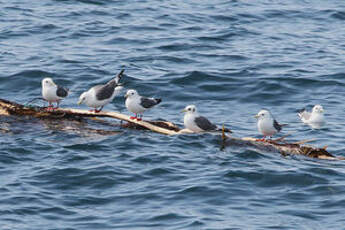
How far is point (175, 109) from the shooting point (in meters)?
21.4

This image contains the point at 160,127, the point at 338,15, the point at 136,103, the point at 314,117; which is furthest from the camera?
the point at 338,15

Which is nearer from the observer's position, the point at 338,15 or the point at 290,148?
the point at 290,148

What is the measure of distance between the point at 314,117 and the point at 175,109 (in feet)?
13.9

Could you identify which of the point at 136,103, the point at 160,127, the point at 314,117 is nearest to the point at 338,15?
the point at 314,117

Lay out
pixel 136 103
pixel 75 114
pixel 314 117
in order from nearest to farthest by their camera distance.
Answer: pixel 75 114
pixel 136 103
pixel 314 117

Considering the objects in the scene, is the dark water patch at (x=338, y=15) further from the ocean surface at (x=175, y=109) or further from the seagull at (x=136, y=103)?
the seagull at (x=136, y=103)

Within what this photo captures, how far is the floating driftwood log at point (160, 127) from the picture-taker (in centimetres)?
1593

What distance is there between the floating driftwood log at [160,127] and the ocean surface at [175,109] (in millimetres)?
179

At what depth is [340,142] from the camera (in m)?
19.0

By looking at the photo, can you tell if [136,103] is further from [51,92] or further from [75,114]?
[51,92]

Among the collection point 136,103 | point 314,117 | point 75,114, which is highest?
point 314,117

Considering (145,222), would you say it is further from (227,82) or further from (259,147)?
(227,82)

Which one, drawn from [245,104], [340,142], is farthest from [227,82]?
[340,142]

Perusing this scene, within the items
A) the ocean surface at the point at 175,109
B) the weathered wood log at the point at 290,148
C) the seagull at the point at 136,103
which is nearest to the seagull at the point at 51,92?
the ocean surface at the point at 175,109
